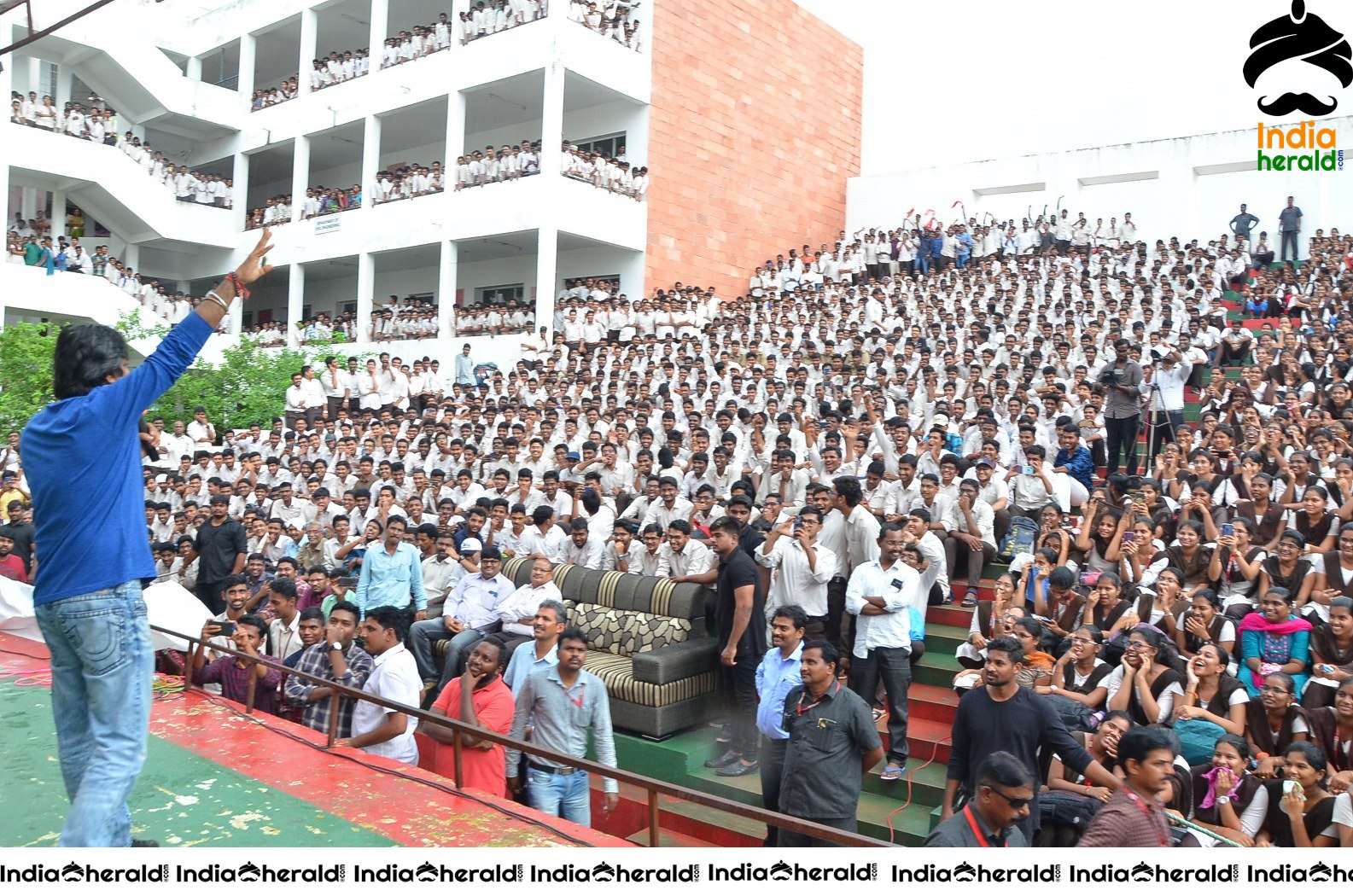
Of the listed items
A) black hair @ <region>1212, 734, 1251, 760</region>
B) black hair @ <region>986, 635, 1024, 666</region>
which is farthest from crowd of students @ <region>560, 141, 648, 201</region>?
black hair @ <region>1212, 734, 1251, 760</region>

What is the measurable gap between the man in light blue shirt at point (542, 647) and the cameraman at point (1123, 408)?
7106 millimetres

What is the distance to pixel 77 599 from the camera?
2.76 metres

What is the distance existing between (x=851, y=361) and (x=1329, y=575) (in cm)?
852

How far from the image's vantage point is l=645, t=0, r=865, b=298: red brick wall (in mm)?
22375

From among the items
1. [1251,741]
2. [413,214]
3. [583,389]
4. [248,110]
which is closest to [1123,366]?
[1251,741]

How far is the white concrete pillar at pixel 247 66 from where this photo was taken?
85.8ft

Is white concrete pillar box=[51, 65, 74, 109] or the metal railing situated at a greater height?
white concrete pillar box=[51, 65, 74, 109]

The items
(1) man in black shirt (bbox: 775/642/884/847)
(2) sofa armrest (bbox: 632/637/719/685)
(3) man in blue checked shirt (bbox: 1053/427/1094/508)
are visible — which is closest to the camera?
(1) man in black shirt (bbox: 775/642/884/847)

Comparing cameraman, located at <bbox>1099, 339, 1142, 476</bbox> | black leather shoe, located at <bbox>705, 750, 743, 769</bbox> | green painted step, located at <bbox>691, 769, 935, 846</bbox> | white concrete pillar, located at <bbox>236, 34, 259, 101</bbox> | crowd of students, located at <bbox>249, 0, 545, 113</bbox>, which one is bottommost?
green painted step, located at <bbox>691, 769, 935, 846</bbox>

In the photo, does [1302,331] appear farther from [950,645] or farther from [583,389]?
[583,389]

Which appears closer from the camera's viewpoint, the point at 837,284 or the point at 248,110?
the point at 837,284

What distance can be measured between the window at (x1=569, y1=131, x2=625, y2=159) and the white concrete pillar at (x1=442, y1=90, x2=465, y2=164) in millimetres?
2726

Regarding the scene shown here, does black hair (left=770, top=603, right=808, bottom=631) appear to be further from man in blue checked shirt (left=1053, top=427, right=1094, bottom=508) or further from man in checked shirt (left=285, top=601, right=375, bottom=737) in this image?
man in blue checked shirt (left=1053, top=427, right=1094, bottom=508)
